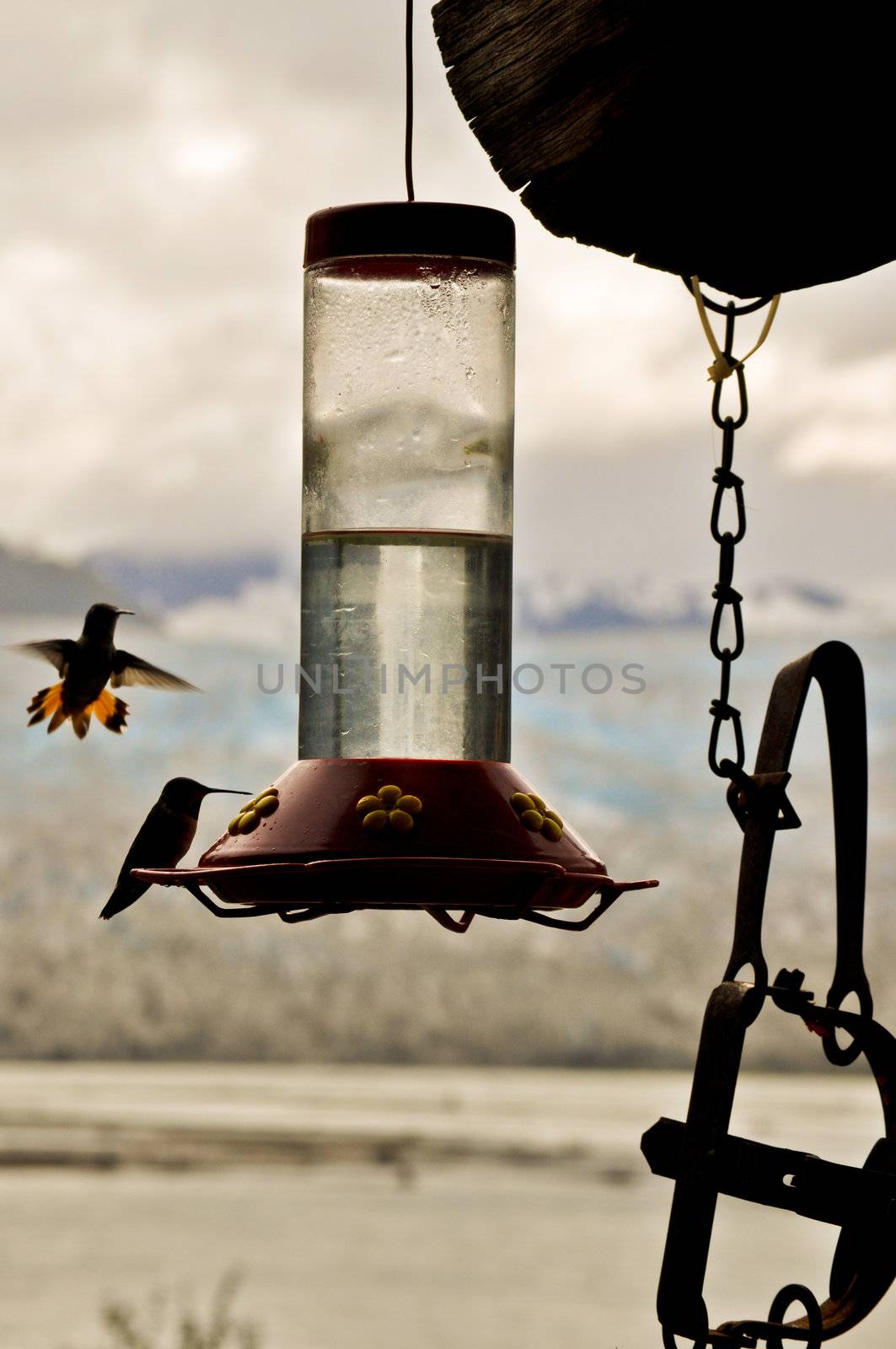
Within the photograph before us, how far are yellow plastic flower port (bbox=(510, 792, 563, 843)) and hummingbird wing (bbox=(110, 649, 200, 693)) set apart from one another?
4.56ft

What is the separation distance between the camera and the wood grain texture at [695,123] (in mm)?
1629

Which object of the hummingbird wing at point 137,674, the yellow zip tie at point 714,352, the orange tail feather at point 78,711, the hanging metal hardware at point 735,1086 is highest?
the yellow zip tie at point 714,352

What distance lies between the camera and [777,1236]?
23.0 m

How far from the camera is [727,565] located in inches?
64.2

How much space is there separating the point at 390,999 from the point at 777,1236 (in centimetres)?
2103

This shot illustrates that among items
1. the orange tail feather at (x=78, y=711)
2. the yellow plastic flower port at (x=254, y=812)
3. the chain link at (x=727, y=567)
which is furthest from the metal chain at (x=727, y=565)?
the orange tail feather at (x=78, y=711)

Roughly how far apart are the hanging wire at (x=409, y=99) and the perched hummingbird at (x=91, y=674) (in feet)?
3.86

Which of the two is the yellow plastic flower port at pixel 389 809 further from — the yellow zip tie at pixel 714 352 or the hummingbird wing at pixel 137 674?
the hummingbird wing at pixel 137 674

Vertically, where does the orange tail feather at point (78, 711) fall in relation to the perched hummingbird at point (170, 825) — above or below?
above

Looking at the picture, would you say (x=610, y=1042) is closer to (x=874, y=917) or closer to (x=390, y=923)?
(x=390, y=923)

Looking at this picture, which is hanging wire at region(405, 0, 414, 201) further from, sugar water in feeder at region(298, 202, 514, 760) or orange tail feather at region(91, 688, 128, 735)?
orange tail feather at region(91, 688, 128, 735)

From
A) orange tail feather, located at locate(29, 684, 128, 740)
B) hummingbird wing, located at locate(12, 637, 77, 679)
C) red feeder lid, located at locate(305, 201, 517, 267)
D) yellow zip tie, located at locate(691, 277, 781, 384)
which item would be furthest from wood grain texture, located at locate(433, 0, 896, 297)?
hummingbird wing, located at locate(12, 637, 77, 679)

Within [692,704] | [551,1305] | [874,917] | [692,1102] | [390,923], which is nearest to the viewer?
[692,1102]

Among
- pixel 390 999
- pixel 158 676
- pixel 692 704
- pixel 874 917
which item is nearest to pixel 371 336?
pixel 158 676
